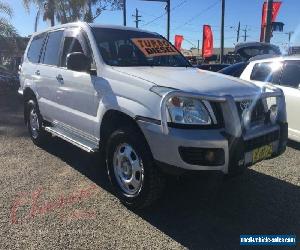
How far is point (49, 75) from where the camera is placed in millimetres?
5973

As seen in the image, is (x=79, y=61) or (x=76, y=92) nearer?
(x=79, y=61)

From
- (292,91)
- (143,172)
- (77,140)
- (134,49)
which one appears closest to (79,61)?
(134,49)

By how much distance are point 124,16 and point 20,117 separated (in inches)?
771

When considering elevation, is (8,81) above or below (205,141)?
below

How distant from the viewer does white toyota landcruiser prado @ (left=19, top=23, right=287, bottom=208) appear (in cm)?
367

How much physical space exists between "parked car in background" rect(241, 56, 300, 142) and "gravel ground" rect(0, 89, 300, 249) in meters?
0.76

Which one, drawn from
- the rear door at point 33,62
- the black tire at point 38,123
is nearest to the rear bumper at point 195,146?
the rear door at point 33,62

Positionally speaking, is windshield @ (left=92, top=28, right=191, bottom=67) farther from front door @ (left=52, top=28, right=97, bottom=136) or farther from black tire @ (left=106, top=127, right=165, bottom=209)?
black tire @ (left=106, top=127, right=165, bottom=209)

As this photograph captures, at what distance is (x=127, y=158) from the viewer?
427 centimetres

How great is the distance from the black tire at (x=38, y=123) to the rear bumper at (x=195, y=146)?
332 centimetres

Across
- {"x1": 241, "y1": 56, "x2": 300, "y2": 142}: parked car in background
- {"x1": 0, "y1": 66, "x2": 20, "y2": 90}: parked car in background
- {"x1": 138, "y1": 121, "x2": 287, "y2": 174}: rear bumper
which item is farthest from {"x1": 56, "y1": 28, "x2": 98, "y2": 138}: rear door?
{"x1": 0, "y1": 66, "x2": 20, "y2": 90}: parked car in background

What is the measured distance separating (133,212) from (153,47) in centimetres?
226

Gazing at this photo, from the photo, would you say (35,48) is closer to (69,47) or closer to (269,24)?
(69,47)

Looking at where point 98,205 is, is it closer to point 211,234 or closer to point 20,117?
point 211,234
